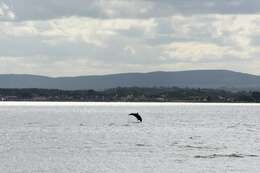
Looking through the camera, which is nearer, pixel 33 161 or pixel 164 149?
pixel 33 161

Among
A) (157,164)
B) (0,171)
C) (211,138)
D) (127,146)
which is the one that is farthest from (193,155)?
(211,138)

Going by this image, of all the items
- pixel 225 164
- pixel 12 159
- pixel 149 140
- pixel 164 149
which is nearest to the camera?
pixel 225 164

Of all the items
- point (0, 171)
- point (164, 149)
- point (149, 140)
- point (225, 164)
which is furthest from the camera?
point (149, 140)

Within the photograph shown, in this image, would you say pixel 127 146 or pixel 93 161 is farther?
pixel 127 146

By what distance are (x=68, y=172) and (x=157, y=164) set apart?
26.2ft

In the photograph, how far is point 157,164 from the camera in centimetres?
5956

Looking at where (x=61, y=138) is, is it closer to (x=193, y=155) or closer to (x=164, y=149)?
(x=164, y=149)

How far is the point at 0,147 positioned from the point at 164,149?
53.8 feet

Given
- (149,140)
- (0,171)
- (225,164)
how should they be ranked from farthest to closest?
1. (149,140)
2. (225,164)
3. (0,171)

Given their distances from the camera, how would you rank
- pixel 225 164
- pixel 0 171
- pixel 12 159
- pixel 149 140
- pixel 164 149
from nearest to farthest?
pixel 0 171 < pixel 225 164 < pixel 12 159 < pixel 164 149 < pixel 149 140

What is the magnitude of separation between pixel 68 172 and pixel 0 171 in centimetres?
492

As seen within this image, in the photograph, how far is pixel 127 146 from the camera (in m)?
77.2

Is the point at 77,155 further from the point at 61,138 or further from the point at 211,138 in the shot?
the point at 211,138

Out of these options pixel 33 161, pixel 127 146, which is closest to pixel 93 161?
pixel 33 161
